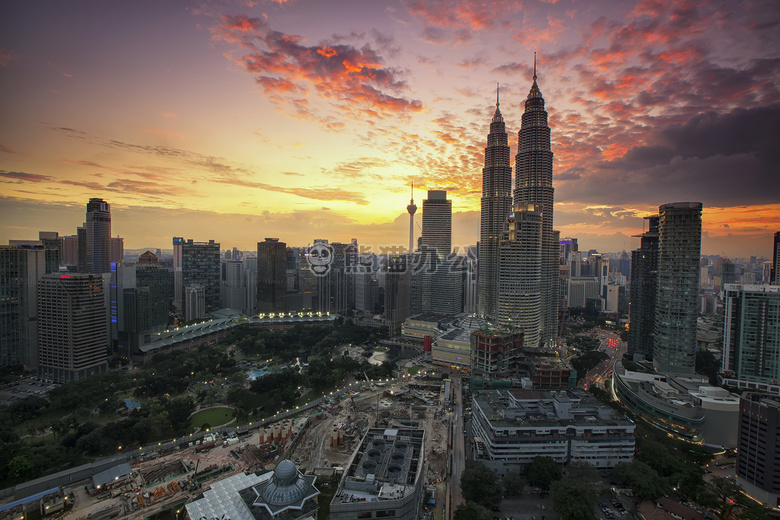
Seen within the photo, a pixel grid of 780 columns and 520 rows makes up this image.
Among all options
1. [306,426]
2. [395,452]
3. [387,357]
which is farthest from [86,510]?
[387,357]

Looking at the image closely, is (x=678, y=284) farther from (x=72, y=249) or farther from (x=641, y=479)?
(x=72, y=249)

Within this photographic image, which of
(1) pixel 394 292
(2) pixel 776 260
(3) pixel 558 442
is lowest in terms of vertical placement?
(3) pixel 558 442

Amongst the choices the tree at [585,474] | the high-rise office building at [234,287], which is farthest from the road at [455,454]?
the high-rise office building at [234,287]

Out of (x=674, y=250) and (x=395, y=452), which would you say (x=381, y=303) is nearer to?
(x=674, y=250)

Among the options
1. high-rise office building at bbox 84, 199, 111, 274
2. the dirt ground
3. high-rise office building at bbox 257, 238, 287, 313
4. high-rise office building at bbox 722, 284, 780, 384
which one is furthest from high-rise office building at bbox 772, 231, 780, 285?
high-rise office building at bbox 84, 199, 111, 274

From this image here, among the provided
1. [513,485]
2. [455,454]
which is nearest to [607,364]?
[455,454]

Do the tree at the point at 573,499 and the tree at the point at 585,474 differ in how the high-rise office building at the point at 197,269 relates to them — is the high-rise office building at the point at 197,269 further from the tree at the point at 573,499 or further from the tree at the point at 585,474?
the tree at the point at 573,499
